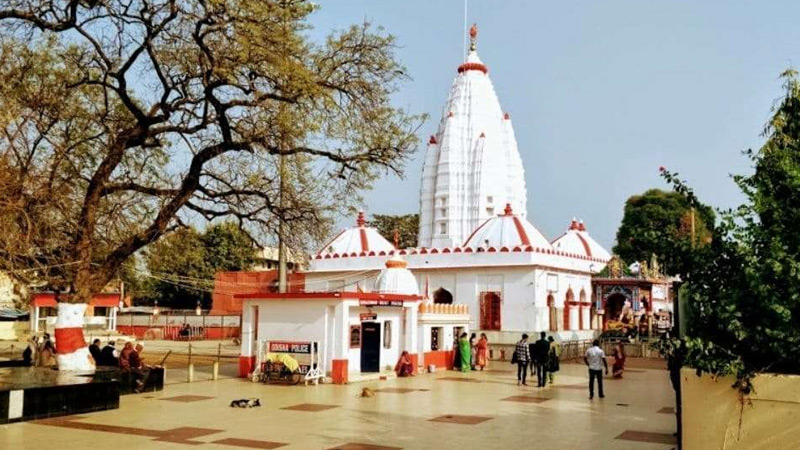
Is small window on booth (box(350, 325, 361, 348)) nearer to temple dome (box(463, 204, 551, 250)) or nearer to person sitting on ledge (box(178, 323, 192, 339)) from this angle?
temple dome (box(463, 204, 551, 250))

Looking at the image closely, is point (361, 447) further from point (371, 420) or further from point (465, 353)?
point (465, 353)

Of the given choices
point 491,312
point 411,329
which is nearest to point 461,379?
point 411,329

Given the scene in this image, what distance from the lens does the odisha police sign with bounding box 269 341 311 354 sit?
22.2 metres

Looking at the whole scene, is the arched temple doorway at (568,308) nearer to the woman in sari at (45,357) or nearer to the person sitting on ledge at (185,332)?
the person sitting on ledge at (185,332)

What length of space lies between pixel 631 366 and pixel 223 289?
95.5 ft

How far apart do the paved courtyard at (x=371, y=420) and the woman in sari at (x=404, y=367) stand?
10.3 feet

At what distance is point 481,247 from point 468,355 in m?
10.4

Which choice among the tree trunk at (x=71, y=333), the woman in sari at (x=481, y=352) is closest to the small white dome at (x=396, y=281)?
the woman in sari at (x=481, y=352)

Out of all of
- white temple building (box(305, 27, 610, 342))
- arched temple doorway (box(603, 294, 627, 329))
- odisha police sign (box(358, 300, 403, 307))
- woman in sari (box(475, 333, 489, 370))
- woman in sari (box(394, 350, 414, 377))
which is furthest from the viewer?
arched temple doorway (box(603, 294, 627, 329))

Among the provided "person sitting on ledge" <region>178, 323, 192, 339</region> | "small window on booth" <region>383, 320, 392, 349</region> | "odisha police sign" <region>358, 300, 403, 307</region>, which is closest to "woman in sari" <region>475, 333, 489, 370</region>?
"small window on booth" <region>383, 320, 392, 349</region>

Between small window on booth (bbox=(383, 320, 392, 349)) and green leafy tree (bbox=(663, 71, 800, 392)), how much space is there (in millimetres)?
16746

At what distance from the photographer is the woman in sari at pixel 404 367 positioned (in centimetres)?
2444

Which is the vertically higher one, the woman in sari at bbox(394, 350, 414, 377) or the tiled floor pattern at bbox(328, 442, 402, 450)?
the woman in sari at bbox(394, 350, 414, 377)

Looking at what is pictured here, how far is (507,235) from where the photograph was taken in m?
37.5
